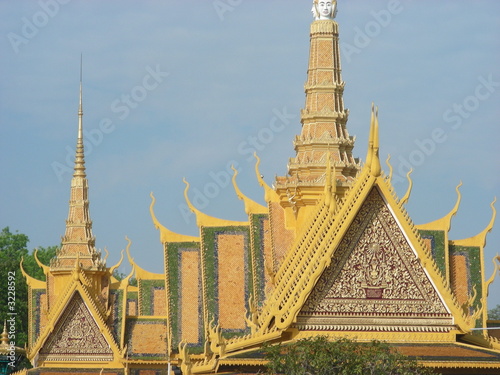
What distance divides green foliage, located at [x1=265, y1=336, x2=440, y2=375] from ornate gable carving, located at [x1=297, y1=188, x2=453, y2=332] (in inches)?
133

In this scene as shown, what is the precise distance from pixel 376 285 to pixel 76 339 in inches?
804

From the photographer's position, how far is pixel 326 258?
106ft

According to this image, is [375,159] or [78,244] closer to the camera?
[375,159]

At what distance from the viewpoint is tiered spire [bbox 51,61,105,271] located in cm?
5619

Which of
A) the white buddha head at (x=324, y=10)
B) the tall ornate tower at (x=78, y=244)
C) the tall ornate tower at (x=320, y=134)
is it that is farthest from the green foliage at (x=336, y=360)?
the tall ornate tower at (x=78, y=244)

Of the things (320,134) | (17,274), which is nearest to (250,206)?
(320,134)

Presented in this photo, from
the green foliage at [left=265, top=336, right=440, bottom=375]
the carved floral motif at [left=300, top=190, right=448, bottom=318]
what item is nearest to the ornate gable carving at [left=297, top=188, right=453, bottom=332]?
the carved floral motif at [left=300, top=190, right=448, bottom=318]

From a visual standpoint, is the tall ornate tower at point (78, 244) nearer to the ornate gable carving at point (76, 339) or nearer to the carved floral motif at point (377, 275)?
the ornate gable carving at point (76, 339)

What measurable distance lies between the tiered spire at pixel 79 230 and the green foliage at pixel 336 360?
27189mm

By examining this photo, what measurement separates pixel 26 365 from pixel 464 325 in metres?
42.0

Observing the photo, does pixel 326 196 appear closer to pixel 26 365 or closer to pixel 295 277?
pixel 295 277

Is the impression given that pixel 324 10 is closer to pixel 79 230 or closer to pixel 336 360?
pixel 336 360

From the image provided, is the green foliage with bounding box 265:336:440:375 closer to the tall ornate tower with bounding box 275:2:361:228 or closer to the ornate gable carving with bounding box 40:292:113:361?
the tall ornate tower with bounding box 275:2:361:228

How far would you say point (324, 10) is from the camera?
41.8 m
